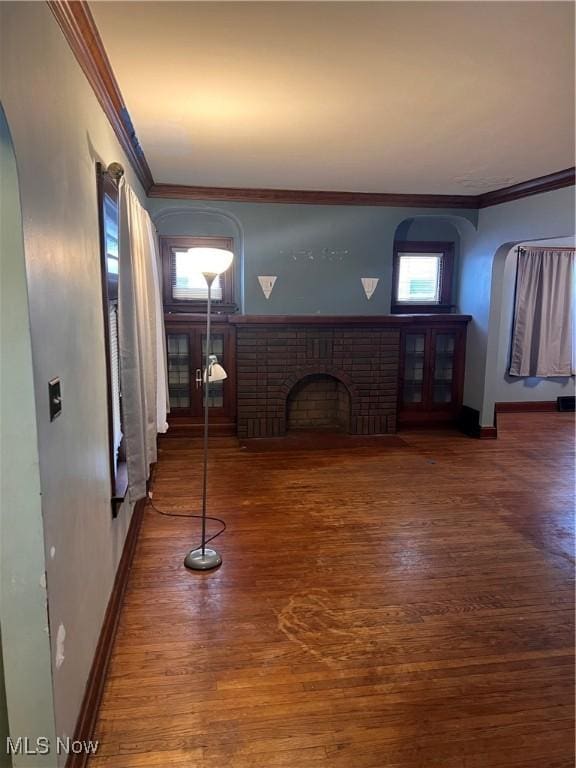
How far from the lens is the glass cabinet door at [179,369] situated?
5.05 metres

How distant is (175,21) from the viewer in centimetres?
177

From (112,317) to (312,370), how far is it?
2.84m

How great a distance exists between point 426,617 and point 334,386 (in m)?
3.32

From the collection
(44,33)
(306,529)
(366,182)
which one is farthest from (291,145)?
(306,529)

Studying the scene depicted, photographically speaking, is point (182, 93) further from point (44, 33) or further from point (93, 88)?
point (44, 33)

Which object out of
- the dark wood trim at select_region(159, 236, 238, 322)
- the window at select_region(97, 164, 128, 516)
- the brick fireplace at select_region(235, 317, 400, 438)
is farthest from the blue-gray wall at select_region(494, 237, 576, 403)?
the window at select_region(97, 164, 128, 516)

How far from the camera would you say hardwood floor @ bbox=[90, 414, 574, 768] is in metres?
1.75

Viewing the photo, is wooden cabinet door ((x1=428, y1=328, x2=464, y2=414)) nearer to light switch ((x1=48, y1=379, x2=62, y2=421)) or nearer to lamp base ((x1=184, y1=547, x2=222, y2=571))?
lamp base ((x1=184, y1=547, x2=222, y2=571))

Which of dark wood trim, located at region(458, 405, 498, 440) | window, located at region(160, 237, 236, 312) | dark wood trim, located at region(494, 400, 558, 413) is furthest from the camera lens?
dark wood trim, located at region(494, 400, 558, 413)

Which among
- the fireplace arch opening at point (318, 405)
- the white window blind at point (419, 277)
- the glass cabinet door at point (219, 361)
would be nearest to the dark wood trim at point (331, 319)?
the glass cabinet door at point (219, 361)

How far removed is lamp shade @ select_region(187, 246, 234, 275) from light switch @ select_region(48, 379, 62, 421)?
4.20ft

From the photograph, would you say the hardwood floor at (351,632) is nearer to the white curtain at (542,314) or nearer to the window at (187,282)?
the window at (187,282)

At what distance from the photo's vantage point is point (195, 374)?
5.10 metres

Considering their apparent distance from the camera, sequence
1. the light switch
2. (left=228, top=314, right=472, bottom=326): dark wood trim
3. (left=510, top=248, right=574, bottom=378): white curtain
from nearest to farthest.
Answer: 1. the light switch
2. (left=228, top=314, right=472, bottom=326): dark wood trim
3. (left=510, top=248, right=574, bottom=378): white curtain
